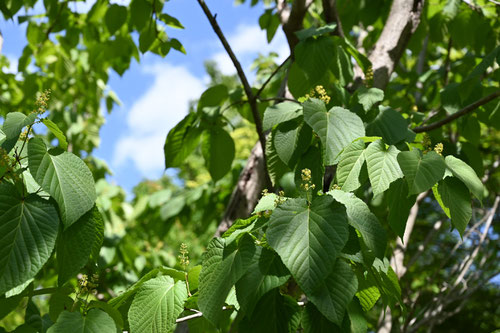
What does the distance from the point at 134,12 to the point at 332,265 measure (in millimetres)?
1742

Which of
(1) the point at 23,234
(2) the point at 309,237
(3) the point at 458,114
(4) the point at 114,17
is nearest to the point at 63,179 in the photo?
(1) the point at 23,234

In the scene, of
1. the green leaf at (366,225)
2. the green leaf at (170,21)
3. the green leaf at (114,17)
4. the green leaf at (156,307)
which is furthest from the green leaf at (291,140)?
the green leaf at (114,17)

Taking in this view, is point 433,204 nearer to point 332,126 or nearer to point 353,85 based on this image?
point 353,85

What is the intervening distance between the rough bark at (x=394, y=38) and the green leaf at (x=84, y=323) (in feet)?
5.26

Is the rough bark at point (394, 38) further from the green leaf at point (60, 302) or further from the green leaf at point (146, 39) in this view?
the green leaf at point (60, 302)

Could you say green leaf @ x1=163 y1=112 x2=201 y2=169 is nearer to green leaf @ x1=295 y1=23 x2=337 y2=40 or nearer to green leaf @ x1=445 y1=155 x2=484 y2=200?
green leaf @ x1=295 y1=23 x2=337 y2=40

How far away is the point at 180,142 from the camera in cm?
224

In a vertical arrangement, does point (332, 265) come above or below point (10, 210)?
below

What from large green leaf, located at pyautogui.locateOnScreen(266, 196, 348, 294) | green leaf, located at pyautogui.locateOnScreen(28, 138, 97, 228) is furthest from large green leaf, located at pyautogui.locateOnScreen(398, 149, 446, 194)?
green leaf, located at pyautogui.locateOnScreen(28, 138, 97, 228)

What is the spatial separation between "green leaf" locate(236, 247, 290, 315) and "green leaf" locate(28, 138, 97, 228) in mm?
353

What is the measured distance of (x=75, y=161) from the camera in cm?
112

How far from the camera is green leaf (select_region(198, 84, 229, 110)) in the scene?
233cm

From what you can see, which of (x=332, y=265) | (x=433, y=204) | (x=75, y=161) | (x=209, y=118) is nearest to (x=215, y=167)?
(x=209, y=118)

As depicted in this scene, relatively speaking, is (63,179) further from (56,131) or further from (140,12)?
(140,12)
